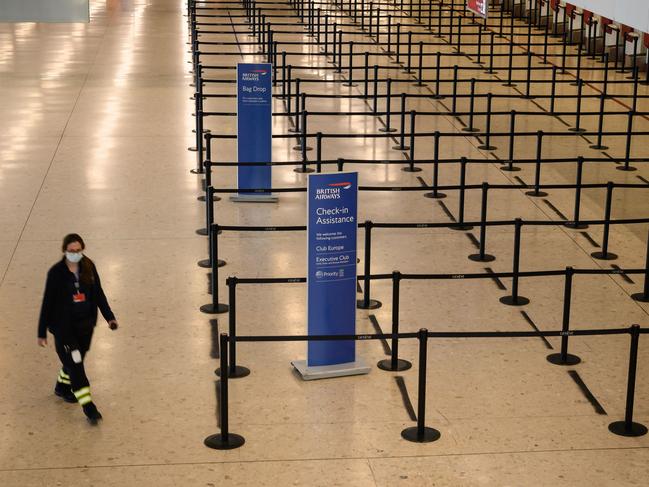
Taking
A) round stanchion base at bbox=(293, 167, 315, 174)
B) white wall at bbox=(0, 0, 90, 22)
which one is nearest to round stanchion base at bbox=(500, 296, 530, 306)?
white wall at bbox=(0, 0, 90, 22)

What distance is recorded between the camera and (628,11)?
45.0ft

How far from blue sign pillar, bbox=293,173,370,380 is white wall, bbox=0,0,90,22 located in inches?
178

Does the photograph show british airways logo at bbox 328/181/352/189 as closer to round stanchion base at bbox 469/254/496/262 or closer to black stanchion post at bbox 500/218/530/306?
black stanchion post at bbox 500/218/530/306

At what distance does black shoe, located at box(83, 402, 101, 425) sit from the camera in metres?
8.34

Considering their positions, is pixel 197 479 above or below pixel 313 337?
below

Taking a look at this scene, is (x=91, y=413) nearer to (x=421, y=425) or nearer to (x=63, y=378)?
(x=63, y=378)

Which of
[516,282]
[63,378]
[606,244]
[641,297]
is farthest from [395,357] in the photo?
[606,244]

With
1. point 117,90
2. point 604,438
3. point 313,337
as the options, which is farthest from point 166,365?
point 117,90

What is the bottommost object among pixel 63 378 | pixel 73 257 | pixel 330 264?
pixel 63 378

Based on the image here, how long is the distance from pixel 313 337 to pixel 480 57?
65.1 ft

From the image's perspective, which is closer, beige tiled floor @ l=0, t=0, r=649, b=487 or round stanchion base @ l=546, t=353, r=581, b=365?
beige tiled floor @ l=0, t=0, r=649, b=487

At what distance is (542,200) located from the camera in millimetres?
14820

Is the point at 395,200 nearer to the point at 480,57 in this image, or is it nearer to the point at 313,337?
the point at 313,337

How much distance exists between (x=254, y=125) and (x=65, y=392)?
249 inches
